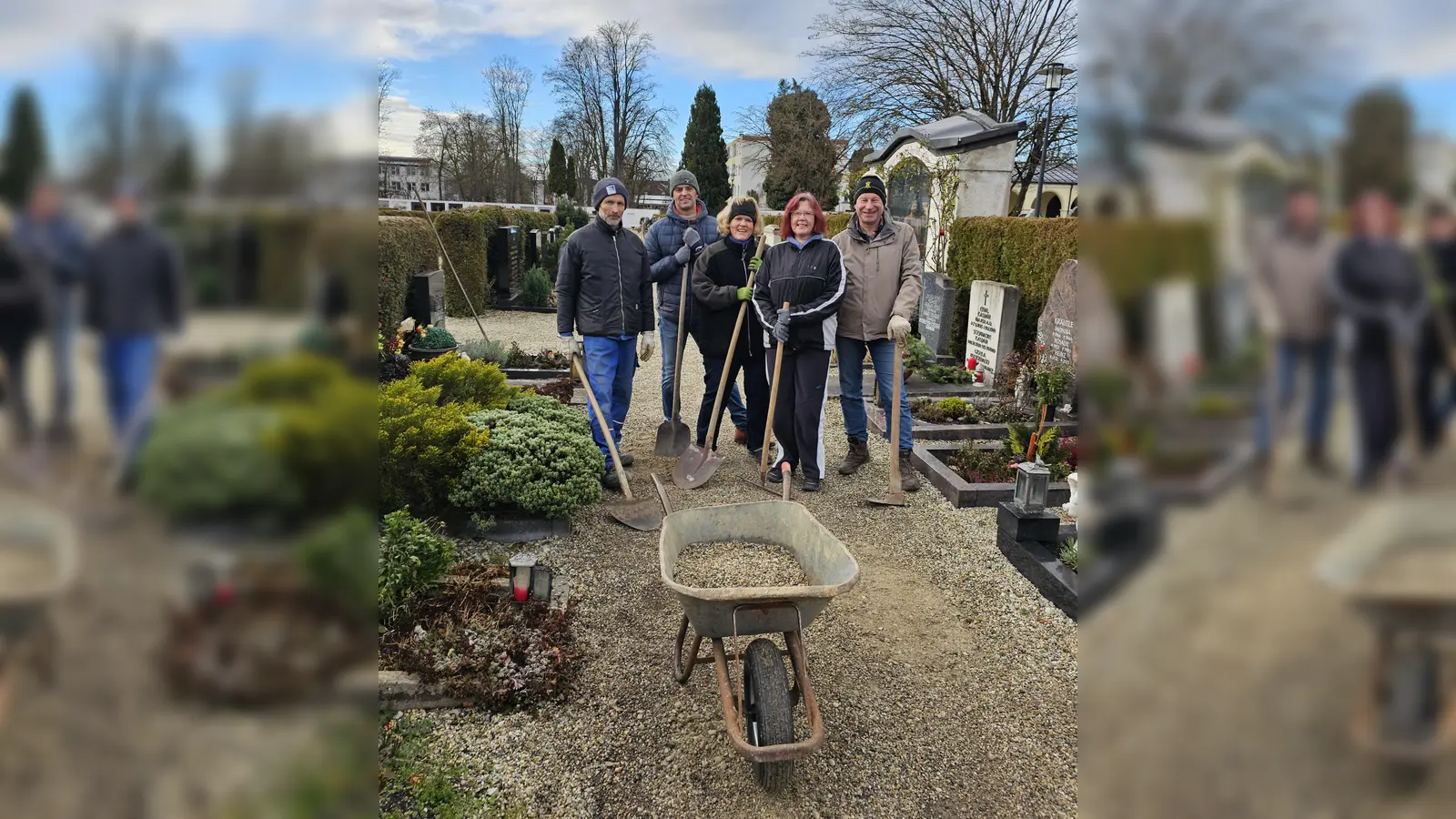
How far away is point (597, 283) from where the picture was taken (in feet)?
18.2

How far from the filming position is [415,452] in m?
4.39

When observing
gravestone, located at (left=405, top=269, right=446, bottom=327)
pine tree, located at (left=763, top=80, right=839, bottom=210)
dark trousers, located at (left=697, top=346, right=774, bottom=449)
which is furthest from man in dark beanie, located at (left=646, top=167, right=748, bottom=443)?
pine tree, located at (left=763, top=80, right=839, bottom=210)

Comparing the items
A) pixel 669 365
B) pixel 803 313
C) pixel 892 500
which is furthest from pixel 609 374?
pixel 892 500

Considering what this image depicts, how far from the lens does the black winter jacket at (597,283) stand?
5535 mm

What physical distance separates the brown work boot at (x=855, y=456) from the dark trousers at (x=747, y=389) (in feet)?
2.27

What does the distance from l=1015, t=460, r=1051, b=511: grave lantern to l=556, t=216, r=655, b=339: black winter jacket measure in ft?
9.00

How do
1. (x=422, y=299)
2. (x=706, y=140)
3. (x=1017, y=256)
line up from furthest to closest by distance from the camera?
(x=706, y=140)
(x=422, y=299)
(x=1017, y=256)
